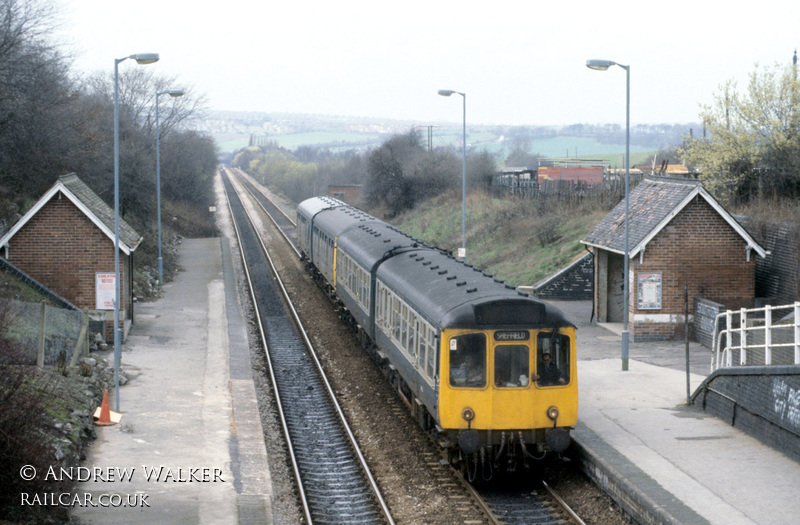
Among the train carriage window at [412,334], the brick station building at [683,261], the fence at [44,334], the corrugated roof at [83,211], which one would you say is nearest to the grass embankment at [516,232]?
the brick station building at [683,261]

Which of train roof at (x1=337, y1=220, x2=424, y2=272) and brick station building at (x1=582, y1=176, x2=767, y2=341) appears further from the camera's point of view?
brick station building at (x1=582, y1=176, x2=767, y2=341)

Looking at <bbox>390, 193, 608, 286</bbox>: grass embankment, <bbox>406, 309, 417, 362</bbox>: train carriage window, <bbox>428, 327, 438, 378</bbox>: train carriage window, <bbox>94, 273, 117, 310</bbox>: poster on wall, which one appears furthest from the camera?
<bbox>390, 193, 608, 286</bbox>: grass embankment

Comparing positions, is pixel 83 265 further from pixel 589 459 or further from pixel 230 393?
pixel 589 459

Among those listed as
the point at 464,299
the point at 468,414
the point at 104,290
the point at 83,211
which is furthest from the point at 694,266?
the point at 83,211

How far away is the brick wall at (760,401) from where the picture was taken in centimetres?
1262

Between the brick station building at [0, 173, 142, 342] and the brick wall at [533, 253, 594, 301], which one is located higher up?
the brick station building at [0, 173, 142, 342]

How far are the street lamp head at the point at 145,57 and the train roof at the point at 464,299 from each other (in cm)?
607

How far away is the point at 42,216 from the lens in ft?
72.8

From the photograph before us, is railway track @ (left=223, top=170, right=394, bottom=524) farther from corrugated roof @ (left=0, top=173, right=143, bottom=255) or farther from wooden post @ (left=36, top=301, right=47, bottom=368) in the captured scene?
wooden post @ (left=36, top=301, right=47, bottom=368)

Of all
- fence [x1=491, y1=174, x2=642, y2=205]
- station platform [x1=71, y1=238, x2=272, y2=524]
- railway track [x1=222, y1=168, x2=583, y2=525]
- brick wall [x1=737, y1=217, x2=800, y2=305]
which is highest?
fence [x1=491, y1=174, x2=642, y2=205]

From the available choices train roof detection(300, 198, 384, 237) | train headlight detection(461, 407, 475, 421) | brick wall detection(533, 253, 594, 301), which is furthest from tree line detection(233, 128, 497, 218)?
train headlight detection(461, 407, 475, 421)

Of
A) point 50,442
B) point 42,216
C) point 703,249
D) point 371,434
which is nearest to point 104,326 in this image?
point 42,216

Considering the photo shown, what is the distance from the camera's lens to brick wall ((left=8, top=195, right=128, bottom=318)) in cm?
2223

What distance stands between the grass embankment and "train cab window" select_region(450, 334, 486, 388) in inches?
744
